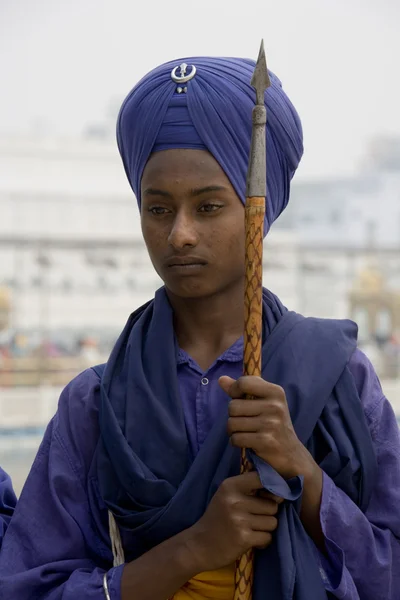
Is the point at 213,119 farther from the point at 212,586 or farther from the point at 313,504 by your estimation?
the point at 212,586

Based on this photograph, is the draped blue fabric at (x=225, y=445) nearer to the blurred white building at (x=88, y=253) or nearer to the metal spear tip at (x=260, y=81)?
the metal spear tip at (x=260, y=81)

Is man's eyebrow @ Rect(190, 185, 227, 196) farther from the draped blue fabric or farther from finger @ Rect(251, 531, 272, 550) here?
finger @ Rect(251, 531, 272, 550)

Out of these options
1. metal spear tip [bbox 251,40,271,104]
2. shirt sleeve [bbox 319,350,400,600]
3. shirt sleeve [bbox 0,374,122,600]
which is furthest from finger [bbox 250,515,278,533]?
metal spear tip [bbox 251,40,271,104]

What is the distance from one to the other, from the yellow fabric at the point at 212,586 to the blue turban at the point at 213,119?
0.60m

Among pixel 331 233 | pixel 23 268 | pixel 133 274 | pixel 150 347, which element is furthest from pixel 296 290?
pixel 150 347

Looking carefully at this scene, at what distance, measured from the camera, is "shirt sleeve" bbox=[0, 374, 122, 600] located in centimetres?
184

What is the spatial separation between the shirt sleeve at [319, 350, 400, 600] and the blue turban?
15.0 inches

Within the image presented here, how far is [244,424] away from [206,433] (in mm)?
218

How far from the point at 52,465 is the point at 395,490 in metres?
0.60

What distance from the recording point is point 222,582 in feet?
5.95

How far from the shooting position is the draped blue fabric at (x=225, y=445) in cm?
177

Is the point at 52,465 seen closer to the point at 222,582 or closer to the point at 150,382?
the point at 150,382

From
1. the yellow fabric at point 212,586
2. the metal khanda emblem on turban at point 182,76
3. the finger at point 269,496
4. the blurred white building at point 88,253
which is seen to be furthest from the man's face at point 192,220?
the blurred white building at point 88,253

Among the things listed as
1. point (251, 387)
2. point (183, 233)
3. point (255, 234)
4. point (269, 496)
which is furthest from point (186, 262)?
point (269, 496)
